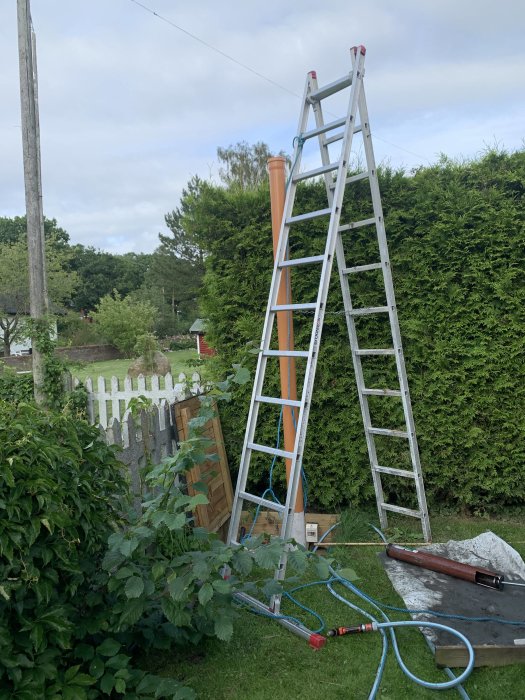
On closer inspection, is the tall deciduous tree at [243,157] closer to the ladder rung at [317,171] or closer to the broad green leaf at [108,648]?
the ladder rung at [317,171]

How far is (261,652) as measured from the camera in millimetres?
2551

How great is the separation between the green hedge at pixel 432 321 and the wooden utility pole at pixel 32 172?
362 cm

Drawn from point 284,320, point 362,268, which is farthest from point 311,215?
point 284,320

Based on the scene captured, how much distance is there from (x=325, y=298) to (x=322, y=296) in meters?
0.02

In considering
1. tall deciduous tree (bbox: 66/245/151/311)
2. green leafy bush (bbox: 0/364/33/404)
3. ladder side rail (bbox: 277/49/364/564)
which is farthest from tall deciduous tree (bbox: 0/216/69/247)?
ladder side rail (bbox: 277/49/364/564)

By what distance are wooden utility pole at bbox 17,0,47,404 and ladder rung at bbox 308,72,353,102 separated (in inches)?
192

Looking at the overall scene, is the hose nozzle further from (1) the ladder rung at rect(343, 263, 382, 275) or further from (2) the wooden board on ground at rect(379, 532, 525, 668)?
(1) the ladder rung at rect(343, 263, 382, 275)

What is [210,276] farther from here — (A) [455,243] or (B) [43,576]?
(B) [43,576]

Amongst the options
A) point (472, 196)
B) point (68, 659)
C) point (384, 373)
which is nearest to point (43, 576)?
point (68, 659)

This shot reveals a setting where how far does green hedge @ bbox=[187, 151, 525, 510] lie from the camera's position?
4039 mm

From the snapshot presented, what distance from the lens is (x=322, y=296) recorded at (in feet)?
9.91

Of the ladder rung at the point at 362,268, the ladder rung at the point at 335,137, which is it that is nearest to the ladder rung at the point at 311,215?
the ladder rung at the point at 335,137

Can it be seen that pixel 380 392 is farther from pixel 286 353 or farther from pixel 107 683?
pixel 107 683

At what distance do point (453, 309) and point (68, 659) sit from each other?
346 centimetres
